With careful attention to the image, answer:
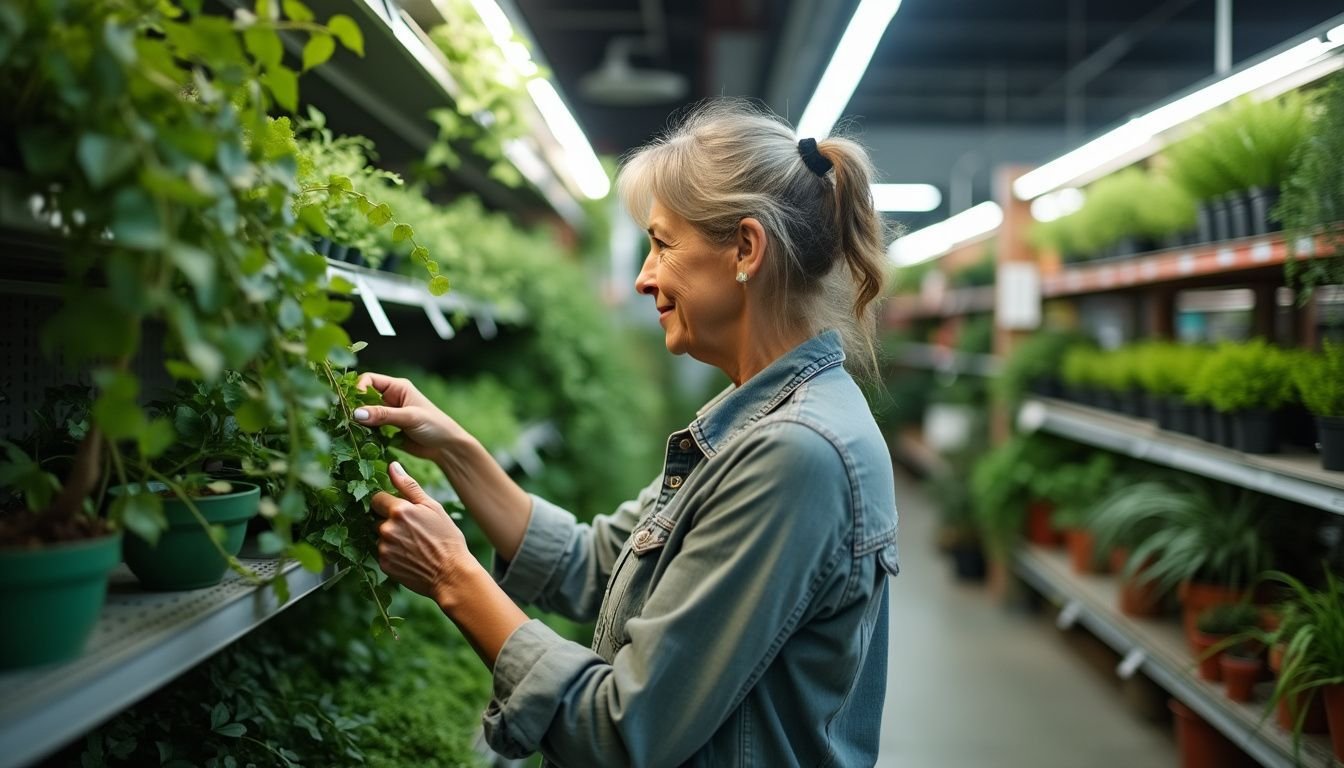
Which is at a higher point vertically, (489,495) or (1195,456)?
(489,495)

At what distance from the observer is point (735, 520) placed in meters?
1.32

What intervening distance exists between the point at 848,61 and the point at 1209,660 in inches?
92.2

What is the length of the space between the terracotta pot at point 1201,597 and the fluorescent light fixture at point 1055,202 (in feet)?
10.1

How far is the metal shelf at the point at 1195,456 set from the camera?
8.27ft

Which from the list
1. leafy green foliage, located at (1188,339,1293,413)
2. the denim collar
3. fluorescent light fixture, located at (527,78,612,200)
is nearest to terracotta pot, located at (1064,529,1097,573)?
leafy green foliage, located at (1188,339,1293,413)

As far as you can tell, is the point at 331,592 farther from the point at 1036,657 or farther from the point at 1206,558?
the point at 1036,657

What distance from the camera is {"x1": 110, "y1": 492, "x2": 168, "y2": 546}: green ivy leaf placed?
95 cm

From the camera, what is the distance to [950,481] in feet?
21.9

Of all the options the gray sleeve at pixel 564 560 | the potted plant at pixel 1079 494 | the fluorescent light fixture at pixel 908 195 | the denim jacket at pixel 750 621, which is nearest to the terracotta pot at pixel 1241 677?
the potted plant at pixel 1079 494

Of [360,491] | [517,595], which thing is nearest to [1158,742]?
[517,595]

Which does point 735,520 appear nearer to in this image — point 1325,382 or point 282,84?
point 282,84

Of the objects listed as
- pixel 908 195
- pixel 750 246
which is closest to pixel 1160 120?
pixel 750 246

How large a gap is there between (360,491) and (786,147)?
0.85 m

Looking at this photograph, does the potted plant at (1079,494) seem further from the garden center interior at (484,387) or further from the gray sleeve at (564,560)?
the gray sleeve at (564,560)
